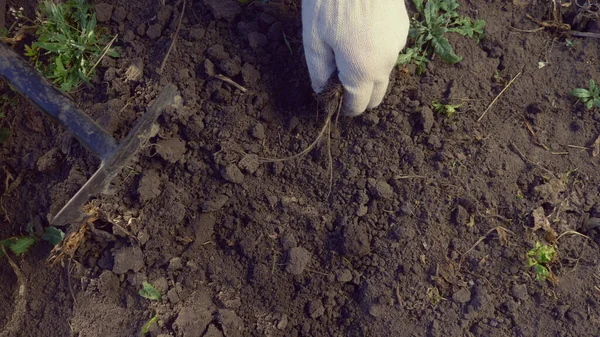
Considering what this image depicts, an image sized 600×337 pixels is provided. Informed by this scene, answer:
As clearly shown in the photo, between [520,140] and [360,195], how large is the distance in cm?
81

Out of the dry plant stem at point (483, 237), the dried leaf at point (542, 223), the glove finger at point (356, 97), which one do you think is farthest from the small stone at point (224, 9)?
the dried leaf at point (542, 223)

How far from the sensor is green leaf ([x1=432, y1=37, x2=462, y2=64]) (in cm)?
218

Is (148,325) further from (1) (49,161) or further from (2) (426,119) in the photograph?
(2) (426,119)

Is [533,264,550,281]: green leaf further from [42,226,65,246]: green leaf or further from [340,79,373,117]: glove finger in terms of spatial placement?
[42,226,65,246]: green leaf

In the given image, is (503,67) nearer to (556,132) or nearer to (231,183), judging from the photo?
(556,132)

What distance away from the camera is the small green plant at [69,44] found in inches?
91.9

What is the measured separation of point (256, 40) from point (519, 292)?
5.28 ft

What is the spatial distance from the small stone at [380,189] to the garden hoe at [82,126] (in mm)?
979

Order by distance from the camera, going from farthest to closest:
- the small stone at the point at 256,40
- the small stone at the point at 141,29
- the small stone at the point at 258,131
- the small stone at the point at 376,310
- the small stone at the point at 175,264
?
the small stone at the point at 141,29 → the small stone at the point at 256,40 → the small stone at the point at 258,131 → the small stone at the point at 175,264 → the small stone at the point at 376,310

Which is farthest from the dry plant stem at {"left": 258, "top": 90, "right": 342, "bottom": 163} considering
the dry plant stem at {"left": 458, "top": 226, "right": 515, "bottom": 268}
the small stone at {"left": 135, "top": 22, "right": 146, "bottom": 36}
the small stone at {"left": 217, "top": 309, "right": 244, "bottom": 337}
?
the small stone at {"left": 135, "top": 22, "right": 146, "bottom": 36}

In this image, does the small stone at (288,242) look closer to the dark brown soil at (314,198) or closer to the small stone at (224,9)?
the dark brown soil at (314,198)

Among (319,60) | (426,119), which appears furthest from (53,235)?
(426,119)

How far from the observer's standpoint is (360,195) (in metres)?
2.02

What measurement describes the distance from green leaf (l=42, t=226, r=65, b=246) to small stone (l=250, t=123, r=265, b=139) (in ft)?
3.22
